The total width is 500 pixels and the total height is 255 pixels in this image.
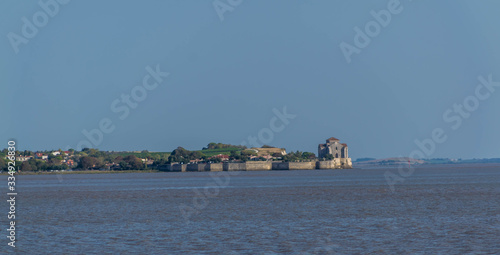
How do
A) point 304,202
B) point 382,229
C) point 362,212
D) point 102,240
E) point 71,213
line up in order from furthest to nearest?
point 304,202, point 71,213, point 362,212, point 382,229, point 102,240

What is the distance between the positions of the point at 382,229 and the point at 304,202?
20407mm

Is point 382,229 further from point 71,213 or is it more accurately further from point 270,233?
point 71,213

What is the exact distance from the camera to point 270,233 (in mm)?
31484

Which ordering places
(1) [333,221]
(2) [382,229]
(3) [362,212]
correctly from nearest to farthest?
(2) [382,229] < (1) [333,221] < (3) [362,212]

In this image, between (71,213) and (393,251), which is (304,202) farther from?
(393,251)

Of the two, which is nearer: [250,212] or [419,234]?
[419,234]

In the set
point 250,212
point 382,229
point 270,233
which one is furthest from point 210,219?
point 382,229

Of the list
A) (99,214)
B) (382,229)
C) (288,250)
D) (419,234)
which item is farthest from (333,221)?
(99,214)

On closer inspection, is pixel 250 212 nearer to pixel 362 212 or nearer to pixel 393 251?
pixel 362 212

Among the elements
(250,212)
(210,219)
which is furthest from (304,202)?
(210,219)

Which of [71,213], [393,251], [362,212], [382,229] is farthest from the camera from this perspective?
[71,213]

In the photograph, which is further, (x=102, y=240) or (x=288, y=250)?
(x=102, y=240)

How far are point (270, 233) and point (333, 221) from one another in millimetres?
6406

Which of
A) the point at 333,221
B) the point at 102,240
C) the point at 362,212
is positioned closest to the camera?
the point at 102,240
